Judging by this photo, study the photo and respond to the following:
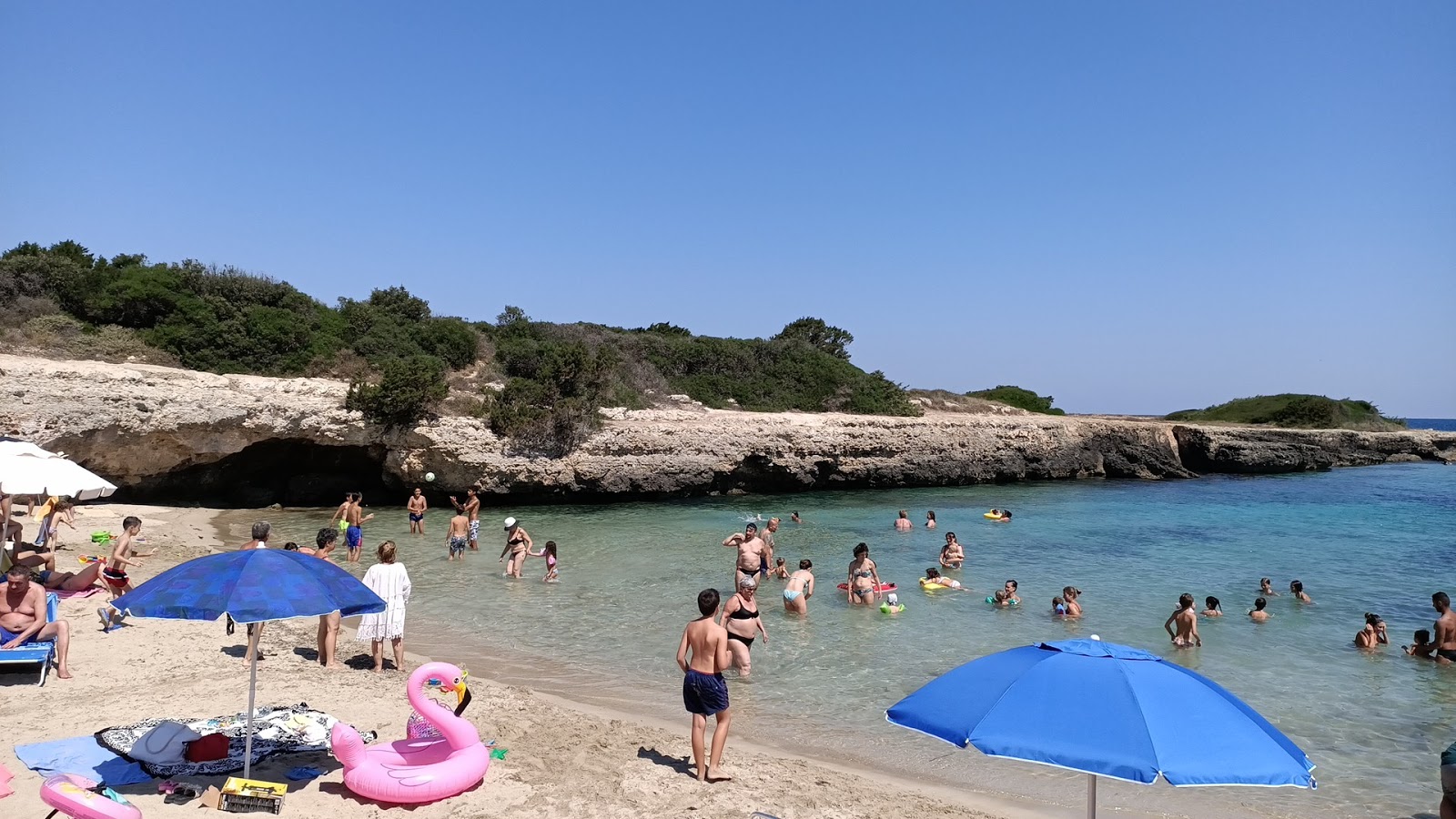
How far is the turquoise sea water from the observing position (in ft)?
24.5

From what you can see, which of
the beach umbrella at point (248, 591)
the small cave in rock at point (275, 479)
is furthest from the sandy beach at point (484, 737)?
the small cave in rock at point (275, 479)

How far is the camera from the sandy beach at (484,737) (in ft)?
18.5

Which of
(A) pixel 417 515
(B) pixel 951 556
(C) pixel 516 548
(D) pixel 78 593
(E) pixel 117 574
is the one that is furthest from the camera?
(A) pixel 417 515

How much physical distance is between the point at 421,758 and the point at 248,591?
1.78 meters

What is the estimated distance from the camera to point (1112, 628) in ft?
39.2

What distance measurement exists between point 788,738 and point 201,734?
4691 millimetres

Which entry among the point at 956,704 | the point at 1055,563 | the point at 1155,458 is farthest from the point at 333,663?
the point at 1155,458

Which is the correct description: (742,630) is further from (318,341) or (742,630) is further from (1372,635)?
(318,341)

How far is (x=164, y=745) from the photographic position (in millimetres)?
5660

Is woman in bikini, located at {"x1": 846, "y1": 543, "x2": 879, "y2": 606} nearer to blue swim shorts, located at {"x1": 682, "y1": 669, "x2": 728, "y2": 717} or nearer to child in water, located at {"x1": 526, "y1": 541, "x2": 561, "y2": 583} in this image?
child in water, located at {"x1": 526, "y1": 541, "x2": 561, "y2": 583}

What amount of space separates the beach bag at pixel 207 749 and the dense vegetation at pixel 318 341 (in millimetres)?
16953

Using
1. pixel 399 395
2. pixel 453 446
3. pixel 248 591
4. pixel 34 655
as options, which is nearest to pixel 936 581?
pixel 248 591

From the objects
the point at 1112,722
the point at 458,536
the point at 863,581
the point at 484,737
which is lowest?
the point at 484,737

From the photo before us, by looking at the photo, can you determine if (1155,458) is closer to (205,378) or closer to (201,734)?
(205,378)
